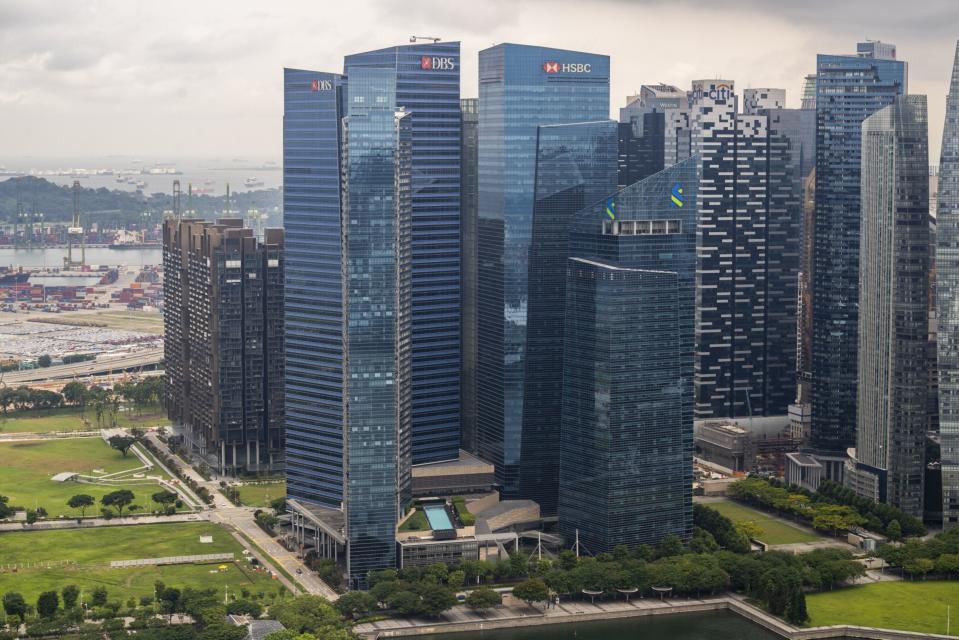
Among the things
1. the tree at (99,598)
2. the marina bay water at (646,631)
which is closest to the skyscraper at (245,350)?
the tree at (99,598)

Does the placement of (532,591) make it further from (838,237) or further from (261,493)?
(838,237)

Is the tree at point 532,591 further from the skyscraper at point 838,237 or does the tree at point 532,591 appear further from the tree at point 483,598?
the skyscraper at point 838,237

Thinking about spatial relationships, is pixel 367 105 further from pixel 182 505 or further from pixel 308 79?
pixel 182 505

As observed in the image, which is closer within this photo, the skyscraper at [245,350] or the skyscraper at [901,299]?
the skyscraper at [901,299]

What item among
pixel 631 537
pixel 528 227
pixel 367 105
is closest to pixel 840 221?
pixel 528 227

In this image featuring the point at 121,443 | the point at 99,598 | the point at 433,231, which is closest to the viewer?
the point at 99,598

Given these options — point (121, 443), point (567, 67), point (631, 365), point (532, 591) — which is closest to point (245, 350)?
point (121, 443)
